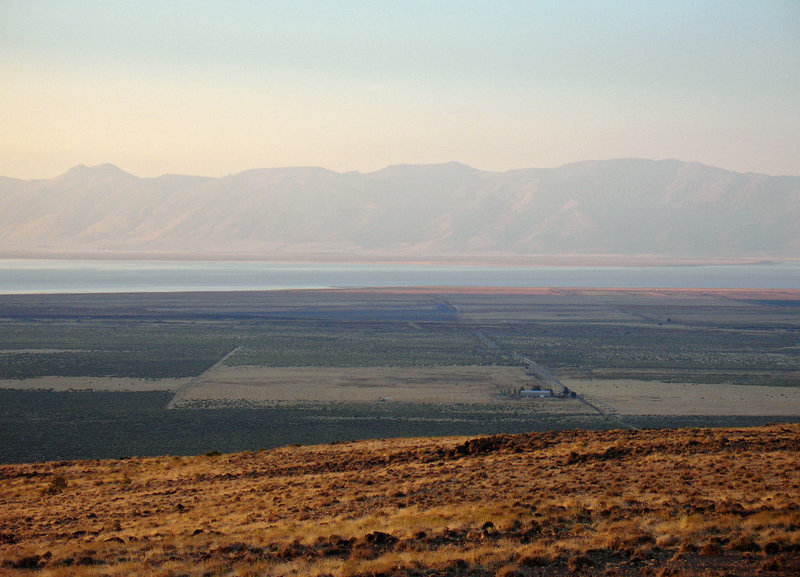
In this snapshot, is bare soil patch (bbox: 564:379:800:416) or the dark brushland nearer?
the dark brushland

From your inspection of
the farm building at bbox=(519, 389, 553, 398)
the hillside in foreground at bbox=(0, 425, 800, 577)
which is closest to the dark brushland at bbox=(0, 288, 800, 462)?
the farm building at bbox=(519, 389, 553, 398)

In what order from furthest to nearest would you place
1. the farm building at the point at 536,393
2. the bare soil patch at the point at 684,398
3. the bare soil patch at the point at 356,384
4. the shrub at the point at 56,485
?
the farm building at the point at 536,393, the bare soil patch at the point at 356,384, the bare soil patch at the point at 684,398, the shrub at the point at 56,485

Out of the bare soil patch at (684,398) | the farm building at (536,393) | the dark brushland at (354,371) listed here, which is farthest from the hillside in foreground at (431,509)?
the farm building at (536,393)

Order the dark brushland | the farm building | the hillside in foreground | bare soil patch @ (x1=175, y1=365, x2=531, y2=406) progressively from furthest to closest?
the farm building < bare soil patch @ (x1=175, y1=365, x2=531, y2=406) < the dark brushland < the hillside in foreground

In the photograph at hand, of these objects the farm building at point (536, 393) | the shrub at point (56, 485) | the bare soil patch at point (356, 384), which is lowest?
the bare soil patch at point (356, 384)

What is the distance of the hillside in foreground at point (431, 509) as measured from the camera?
973cm

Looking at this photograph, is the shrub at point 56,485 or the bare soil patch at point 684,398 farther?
the bare soil patch at point 684,398

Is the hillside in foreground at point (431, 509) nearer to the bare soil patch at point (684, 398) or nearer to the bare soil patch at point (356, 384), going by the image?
the bare soil patch at point (684, 398)

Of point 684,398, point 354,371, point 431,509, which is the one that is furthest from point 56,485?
point 684,398

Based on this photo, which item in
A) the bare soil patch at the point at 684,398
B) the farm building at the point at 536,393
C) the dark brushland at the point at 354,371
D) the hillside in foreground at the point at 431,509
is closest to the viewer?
the hillside in foreground at the point at 431,509

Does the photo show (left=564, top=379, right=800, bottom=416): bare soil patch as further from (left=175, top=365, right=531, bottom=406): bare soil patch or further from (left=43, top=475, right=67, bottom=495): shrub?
(left=43, top=475, right=67, bottom=495): shrub

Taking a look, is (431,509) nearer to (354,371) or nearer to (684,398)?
(684,398)

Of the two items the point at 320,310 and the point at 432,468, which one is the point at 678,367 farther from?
the point at 320,310

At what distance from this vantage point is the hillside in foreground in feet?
31.9
